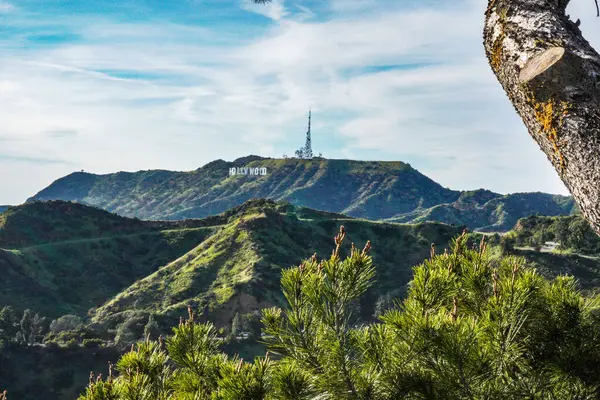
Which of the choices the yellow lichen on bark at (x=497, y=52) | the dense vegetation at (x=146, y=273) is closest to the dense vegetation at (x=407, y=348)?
the yellow lichen on bark at (x=497, y=52)

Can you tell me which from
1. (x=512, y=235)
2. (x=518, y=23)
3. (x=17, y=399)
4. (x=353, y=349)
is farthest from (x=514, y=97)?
(x=512, y=235)

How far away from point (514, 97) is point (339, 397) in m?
2.44

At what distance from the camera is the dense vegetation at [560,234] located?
98562mm

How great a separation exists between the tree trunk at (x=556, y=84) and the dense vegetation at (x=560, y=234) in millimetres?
102563

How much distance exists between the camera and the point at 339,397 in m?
3.57

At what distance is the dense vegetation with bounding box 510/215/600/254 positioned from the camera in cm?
9856

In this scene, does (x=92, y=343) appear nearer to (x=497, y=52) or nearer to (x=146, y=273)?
(x=146, y=273)

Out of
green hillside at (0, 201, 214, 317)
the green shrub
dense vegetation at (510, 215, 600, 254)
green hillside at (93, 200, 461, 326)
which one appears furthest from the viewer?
dense vegetation at (510, 215, 600, 254)

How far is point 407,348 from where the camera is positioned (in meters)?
3.65

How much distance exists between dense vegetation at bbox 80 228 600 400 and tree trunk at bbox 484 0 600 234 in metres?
1.25

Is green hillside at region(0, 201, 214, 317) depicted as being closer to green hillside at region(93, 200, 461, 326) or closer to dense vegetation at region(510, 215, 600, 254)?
green hillside at region(93, 200, 461, 326)

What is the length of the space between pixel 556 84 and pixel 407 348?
2092mm

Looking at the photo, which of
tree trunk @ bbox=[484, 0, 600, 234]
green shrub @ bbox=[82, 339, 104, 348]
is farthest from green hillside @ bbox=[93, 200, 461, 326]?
tree trunk @ bbox=[484, 0, 600, 234]

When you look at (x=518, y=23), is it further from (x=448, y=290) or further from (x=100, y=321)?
(x=100, y=321)
